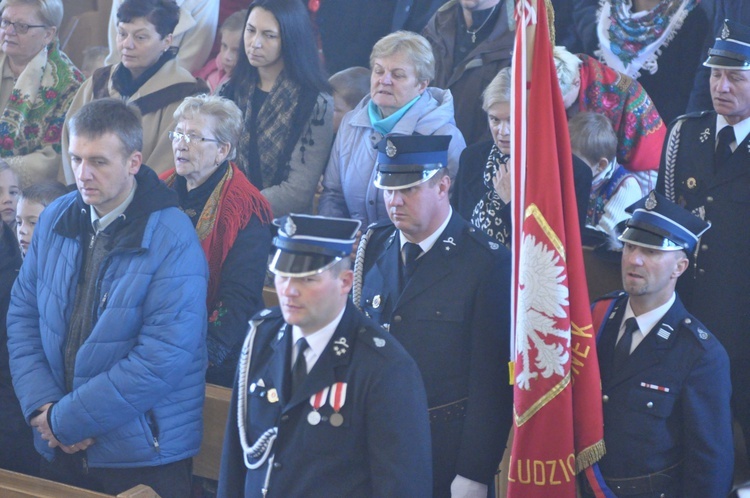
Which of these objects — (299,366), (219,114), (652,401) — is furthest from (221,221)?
(652,401)

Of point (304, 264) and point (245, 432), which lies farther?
point (245, 432)

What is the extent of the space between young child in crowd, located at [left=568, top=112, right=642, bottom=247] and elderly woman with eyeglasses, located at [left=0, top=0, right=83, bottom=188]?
8.78 ft

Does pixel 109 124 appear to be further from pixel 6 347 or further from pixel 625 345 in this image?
pixel 625 345

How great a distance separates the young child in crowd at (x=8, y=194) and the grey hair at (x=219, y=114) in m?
1.04

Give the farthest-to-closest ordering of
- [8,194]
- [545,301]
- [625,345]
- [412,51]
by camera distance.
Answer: [8,194] → [412,51] → [625,345] → [545,301]

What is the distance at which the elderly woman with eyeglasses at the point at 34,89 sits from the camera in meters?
5.43

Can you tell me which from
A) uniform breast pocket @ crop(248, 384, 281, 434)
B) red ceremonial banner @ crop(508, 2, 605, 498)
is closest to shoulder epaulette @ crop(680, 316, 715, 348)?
red ceremonial banner @ crop(508, 2, 605, 498)

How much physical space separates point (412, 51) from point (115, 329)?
68.7 inches

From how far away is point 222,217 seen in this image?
4.11 metres

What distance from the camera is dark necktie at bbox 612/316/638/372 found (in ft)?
11.3

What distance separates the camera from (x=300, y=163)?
4.79 metres

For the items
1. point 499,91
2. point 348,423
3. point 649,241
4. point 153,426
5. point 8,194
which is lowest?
point 153,426

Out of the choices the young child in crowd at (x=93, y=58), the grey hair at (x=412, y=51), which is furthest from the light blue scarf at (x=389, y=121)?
the young child in crowd at (x=93, y=58)

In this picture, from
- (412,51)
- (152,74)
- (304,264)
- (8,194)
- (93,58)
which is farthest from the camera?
(93,58)
